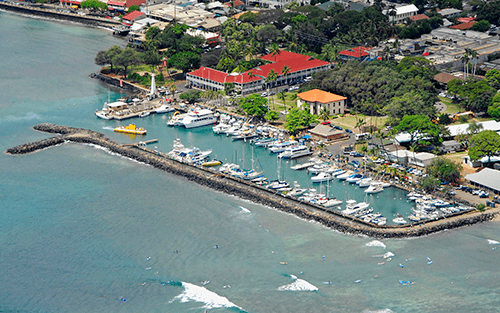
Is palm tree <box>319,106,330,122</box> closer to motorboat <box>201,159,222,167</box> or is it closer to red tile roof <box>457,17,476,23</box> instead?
motorboat <box>201,159,222,167</box>

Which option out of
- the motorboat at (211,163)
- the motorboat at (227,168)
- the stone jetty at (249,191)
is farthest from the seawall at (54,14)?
the motorboat at (227,168)

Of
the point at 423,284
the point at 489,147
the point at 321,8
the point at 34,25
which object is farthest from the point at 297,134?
the point at 34,25

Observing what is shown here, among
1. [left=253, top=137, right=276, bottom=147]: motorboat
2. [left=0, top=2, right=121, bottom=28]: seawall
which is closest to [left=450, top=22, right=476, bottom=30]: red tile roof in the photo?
[left=253, top=137, right=276, bottom=147]: motorboat

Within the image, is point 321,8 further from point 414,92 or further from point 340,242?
point 340,242

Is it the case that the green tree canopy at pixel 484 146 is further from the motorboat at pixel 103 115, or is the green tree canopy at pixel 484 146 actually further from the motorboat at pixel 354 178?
the motorboat at pixel 103 115

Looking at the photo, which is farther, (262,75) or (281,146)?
(262,75)

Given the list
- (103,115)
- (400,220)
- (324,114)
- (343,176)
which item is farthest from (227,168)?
(103,115)

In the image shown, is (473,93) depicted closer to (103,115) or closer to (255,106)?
(255,106)
